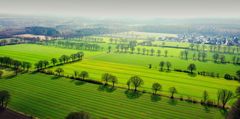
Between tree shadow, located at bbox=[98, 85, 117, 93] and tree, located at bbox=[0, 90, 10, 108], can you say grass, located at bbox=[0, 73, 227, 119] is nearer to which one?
Answer: tree shadow, located at bbox=[98, 85, 117, 93]

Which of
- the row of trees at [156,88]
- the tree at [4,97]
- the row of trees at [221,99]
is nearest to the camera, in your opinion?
the tree at [4,97]

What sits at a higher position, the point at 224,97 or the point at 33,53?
the point at 33,53

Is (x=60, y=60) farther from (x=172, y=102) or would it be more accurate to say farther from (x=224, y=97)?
(x=224, y=97)

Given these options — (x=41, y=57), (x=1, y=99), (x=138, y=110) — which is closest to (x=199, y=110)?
(x=138, y=110)

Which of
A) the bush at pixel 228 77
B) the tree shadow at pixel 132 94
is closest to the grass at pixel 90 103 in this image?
the tree shadow at pixel 132 94

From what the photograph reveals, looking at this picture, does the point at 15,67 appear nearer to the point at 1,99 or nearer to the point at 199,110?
the point at 1,99

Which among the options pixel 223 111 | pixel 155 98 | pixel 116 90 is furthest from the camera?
pixel 116 90

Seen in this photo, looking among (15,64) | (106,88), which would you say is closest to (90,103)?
(106,88)

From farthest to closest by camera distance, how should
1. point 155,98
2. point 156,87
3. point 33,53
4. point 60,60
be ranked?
point 33,53 < point 60,60 < point 156,87 < point 155,98

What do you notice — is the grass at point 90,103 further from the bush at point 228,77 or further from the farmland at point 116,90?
the bush at point 228,77
